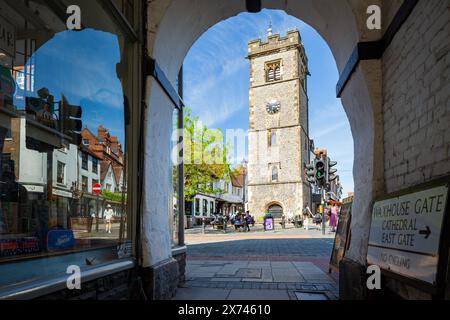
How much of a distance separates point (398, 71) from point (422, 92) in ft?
2.14

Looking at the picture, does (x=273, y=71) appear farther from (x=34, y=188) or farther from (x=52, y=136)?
(x=34, y=188)

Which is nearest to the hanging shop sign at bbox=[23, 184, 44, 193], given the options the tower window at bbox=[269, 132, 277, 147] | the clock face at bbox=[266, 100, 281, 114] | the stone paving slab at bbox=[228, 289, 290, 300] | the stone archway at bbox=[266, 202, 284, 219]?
the stone paving slab at bbox=[228, 289, 290, 300]

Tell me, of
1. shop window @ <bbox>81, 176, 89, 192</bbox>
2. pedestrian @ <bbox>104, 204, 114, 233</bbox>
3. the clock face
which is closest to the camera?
shop window @ <bbox>81, 176, 89, 192</bbox>

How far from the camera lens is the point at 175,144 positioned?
21.0 ft

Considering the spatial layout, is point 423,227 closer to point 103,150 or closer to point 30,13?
point 103,150

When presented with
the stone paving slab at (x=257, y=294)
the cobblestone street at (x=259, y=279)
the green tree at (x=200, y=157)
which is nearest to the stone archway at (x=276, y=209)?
the green tree at (x=200, y=157)

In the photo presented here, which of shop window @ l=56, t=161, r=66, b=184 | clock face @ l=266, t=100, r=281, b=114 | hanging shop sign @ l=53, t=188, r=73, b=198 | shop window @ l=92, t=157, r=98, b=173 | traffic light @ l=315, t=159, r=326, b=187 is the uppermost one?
clock face @ l=266, t=100, r=281, b=114

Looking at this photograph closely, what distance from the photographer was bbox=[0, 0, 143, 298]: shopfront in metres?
3.08

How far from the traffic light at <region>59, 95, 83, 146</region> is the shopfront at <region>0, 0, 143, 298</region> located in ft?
0.03

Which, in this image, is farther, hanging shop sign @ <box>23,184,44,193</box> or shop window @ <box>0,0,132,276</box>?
hanging shop sign @ <box>23,184,44,193</box>

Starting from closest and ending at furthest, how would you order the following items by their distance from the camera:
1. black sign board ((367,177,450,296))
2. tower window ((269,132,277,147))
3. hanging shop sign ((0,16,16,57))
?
black sign board ((367,177,450,296)) → hanging shop sign ((0,16,16,57)) → tower window ((269,132,277,147))

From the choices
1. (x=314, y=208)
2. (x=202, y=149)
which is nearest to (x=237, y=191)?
(x=314, y=208)

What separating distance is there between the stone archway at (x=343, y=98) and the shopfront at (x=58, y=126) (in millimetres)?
225

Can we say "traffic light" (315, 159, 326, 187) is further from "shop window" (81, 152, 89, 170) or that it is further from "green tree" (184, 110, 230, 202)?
"green tree" (184, 110, 230, 202)
